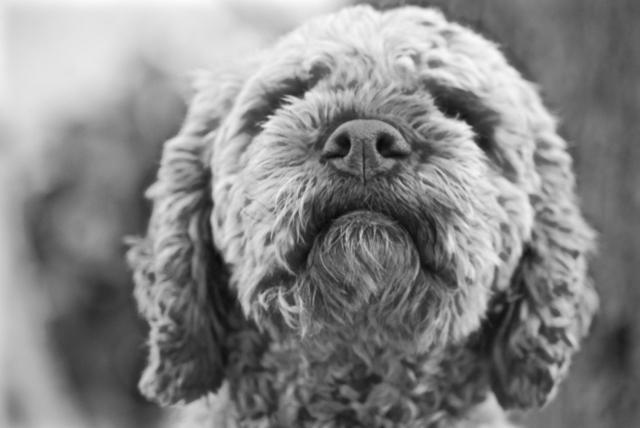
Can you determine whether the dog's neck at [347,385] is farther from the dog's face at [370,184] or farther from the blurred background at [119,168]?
the blurred background at [119,168]

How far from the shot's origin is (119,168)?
5469 mm

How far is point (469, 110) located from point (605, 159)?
1.66 m

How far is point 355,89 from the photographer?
2.28 m

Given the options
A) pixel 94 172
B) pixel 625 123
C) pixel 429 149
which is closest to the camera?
pixel 429 149

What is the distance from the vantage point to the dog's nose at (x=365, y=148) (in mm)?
2072

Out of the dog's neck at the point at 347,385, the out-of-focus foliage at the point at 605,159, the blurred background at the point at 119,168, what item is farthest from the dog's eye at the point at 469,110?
the out-of-focus foliage at the point at 605,159

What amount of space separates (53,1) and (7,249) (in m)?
1.68

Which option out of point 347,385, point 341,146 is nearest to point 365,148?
point 341,146

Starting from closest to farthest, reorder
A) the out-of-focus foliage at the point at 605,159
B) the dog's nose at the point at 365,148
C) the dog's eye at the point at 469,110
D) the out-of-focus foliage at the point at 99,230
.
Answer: the dog's nose at the point at 365,148 < the dog's eye at the point at 469,110 < the out-of-focus foliage at the point at 605,159 < the out-of-focus foliage at the point at 99,230

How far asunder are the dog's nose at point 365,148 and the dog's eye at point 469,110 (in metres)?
0.28

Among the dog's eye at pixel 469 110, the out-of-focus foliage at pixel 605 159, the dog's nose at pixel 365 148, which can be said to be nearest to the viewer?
the dog's nose at pixel 365 148

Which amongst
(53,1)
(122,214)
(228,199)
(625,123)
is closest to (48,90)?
(53,1)

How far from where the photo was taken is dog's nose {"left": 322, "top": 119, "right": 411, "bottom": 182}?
207cm

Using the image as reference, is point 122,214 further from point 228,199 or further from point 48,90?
point 228,199
